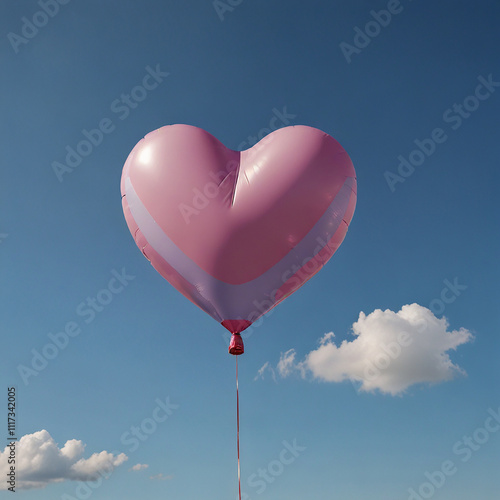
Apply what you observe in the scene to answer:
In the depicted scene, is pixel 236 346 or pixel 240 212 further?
pixel 236 346

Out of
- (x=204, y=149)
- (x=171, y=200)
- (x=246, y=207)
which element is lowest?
(x=246, y=207)

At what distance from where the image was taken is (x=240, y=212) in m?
9.30

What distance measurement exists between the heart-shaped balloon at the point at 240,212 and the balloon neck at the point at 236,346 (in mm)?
181

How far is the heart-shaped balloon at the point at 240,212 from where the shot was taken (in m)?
9.30

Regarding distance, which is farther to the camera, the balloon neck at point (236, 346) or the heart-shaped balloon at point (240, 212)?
the balloon neck at point (236, 346)

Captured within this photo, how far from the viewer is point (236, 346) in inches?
373

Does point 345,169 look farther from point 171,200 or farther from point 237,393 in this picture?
point 237,393

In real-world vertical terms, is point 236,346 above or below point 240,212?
below

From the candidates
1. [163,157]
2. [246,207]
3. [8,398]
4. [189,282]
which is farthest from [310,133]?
[8,398]

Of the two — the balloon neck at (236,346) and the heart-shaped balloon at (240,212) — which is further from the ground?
the heart-shaped balloon at (240,212)

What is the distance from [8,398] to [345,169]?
10.1m

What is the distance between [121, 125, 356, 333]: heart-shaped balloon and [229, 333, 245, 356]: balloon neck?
18 cm

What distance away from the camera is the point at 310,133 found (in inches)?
391

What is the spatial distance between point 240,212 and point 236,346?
2.57m
